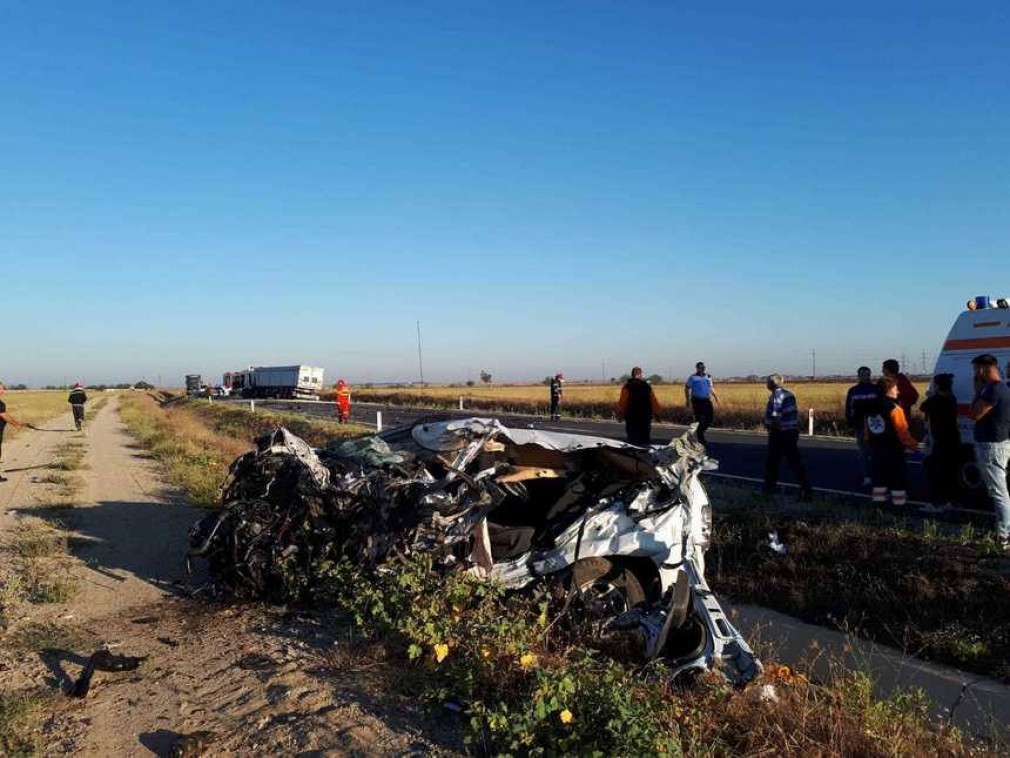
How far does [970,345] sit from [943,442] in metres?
1.47

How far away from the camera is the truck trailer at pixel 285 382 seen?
70.7 m

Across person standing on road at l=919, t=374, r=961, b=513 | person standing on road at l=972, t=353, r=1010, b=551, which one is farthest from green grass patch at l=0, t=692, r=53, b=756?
person standing on road at l=919, t=374, r=961, b=513

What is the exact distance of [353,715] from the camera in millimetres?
4082

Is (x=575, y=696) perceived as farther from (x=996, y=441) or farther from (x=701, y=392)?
(x=701, y=392)

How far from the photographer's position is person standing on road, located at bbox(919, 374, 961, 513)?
30.8 feet

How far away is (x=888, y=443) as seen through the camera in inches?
374

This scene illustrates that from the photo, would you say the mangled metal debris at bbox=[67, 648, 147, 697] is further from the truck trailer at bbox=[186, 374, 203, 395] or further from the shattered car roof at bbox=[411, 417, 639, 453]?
A: the truck trailer at bbox=[186, 374, 203, 395]

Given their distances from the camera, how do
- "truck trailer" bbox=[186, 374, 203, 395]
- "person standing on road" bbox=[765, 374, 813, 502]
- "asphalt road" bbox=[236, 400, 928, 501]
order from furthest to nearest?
1. "truck trailer" bbox=[186, 374, 203, 395]
2. "asphalt road" bbox=[236, 400, 928, 501]
3. "person standing on road" bbox=[765, 374, 813, 502]

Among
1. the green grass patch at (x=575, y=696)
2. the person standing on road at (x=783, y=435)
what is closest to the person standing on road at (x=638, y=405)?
the person standing on road at (x=783, y=435)

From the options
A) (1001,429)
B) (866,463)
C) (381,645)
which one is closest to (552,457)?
(381,645)

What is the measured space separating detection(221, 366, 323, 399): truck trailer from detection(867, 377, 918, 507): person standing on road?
214 feet

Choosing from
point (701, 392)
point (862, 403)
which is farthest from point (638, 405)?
point (862, 403)

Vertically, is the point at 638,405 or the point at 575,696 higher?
the point at 638,405

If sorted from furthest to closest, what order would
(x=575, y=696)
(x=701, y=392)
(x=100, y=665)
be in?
(x=701, y=392) → (x=100, y=665) → (x=575, y=696)
